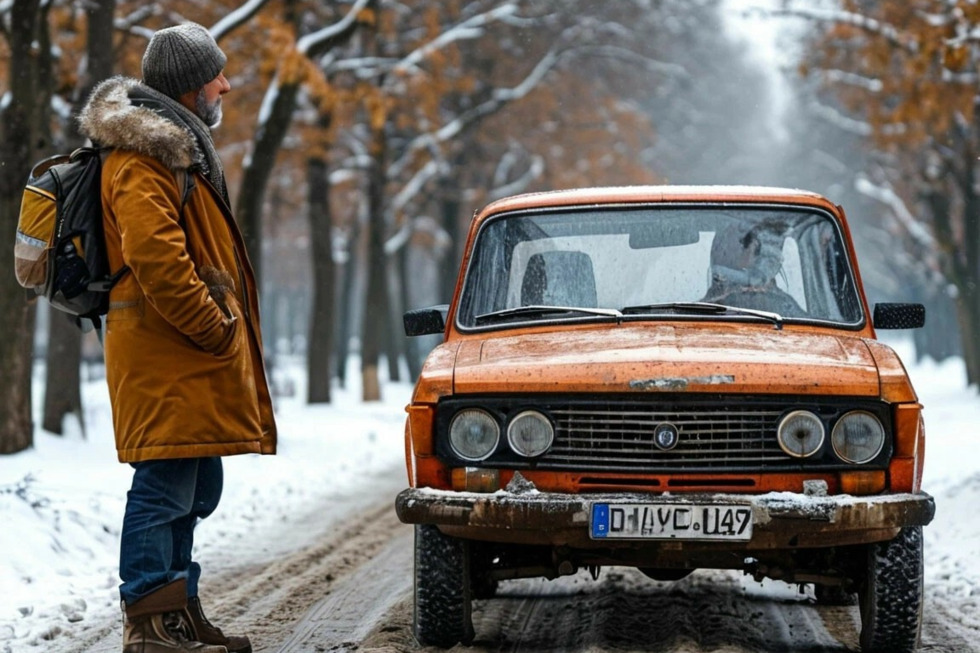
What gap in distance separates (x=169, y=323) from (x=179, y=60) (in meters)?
0.93

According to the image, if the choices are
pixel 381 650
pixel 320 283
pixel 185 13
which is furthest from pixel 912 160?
pixel 381 650

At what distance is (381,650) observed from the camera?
5.43m

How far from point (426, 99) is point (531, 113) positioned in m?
9.67

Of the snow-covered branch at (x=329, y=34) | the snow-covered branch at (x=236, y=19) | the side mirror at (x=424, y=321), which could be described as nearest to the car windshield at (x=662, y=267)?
the side mirror at (x=424, y=321)

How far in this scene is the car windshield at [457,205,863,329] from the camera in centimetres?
618

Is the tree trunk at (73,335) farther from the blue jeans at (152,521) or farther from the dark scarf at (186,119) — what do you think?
the blue jeans at (152,521)

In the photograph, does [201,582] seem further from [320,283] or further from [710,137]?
[710,137]

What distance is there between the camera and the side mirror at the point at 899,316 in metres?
6.52

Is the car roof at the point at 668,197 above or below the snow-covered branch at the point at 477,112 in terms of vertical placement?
below

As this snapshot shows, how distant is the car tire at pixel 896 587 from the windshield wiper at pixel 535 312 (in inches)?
57.1

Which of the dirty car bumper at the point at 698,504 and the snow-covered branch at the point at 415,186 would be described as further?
the snow-covered branch at the point at 415,186

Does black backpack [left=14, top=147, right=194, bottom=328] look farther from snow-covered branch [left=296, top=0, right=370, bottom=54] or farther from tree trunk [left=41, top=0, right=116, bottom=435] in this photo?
snow-covered branch [left=296, top=0, right=370, bottom=54]

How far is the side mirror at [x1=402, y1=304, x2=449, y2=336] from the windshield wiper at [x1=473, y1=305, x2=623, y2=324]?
0.33 m

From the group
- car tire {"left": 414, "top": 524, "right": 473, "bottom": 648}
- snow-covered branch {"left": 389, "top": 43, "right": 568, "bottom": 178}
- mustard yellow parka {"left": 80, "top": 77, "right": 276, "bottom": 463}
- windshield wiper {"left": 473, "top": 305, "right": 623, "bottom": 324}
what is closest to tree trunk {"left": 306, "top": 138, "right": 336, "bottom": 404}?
snow-covered branch {"left": 389, "top": 43, "right": 568, "bottom": 178}
